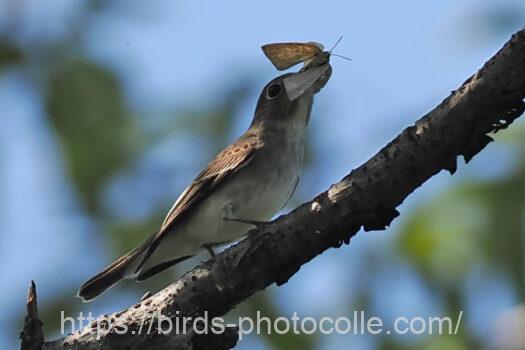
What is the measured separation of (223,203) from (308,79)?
975mm

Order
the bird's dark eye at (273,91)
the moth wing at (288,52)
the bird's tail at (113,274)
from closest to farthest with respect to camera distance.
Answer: the moth wing at (288,52)
the bird's tail at (113,274)
the bird's dark eye at (273,91)

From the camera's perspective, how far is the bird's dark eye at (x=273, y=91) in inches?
231

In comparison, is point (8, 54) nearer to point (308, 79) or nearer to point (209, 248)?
point (209, 248)

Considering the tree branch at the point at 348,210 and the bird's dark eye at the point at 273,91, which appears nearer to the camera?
the tree branch at the point at 348,210

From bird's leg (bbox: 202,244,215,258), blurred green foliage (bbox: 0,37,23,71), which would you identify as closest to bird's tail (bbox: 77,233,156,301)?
bird's leg (bbox: 202,244,215,258)

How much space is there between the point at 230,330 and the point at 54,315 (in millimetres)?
1949

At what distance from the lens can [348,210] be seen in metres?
3.36

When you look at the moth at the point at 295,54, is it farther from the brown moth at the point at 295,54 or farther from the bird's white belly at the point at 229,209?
the bird's white belly at the point at 229,209

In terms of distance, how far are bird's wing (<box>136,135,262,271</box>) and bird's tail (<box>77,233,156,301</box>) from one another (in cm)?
6

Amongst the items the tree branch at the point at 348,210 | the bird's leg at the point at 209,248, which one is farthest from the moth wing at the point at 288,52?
A: the bird's leg at the point at 209,248

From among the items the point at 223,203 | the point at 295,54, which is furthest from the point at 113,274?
the point at 295,54

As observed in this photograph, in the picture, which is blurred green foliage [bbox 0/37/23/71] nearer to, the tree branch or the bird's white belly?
the bird's white belly

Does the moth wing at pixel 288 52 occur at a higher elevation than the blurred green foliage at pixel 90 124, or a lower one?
lower

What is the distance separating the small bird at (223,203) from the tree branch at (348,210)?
1313 mm
